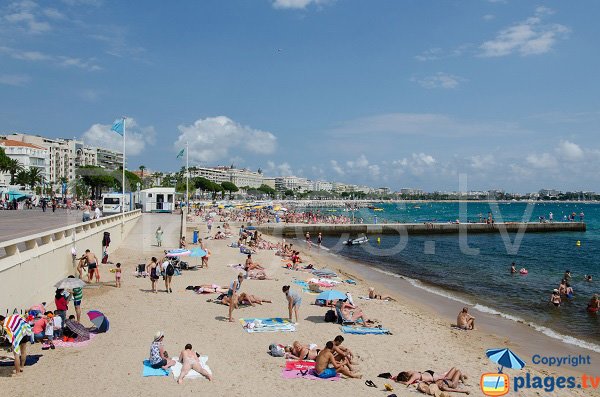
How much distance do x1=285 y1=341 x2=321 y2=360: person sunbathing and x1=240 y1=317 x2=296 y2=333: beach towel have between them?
65.2 inches

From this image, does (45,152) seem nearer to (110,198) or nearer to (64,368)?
(110,198)

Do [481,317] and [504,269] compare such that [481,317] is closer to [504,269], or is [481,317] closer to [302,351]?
[302,351]

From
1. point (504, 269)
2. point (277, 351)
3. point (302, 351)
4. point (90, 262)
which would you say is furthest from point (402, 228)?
point (277, 351)

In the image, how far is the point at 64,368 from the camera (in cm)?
851

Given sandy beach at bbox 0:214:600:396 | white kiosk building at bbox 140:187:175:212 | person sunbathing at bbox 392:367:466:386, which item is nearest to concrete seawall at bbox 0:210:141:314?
sandy beach at bbox 0:214:600:396

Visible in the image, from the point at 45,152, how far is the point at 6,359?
10352 centimetres

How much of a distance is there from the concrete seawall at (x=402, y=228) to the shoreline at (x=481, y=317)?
26.2 meters

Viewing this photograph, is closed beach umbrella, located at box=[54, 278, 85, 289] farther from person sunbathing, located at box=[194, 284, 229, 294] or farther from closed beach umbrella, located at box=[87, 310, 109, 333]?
person sunbathing, located at box=[194, 284, 229, 294]

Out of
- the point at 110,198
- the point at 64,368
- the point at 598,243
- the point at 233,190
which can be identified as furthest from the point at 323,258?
the point at 233,190

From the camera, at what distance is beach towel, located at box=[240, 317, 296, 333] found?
11.9m

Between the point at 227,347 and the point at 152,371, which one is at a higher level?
the point at 152,371

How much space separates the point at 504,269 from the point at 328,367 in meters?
24.0

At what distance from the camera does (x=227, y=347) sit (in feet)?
34.1

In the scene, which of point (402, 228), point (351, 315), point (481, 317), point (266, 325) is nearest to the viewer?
point (266, 325)
